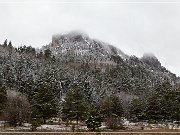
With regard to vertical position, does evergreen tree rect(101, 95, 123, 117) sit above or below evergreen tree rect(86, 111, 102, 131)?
above

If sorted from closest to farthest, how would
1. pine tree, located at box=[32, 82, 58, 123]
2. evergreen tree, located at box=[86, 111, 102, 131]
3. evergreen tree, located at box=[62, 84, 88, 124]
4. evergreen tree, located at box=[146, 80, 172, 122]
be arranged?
evergreen tree, located at box=[86, 111, 102, 131]
pine tree, located at box=[32, 82, 58, 123]
evergreen tree, located at box=[62, 84, 88, 124]
evergreen tree, located at box=[146, 80, 172, 122]

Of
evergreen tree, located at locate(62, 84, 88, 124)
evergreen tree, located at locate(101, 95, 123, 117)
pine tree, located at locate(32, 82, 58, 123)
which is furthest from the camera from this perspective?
evergreen tree, located at locate(101, 95, 123, 117)

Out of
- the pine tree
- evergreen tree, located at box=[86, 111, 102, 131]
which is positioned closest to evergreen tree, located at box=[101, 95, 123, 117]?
Answer: the pine tree

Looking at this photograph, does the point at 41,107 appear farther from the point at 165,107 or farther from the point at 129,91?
the point at 129,91

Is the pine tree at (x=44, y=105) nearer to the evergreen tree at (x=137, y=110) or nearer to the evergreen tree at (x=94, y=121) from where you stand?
the evergreen tree at (x=94, y=121)

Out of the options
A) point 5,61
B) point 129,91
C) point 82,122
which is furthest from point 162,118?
point 5,61

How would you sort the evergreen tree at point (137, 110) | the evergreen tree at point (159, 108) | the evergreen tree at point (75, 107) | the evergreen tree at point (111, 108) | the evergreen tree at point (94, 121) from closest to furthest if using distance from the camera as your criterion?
1. the evergreen tree at point (94, 121)
2. the evergreen tree at point (75, 107)
3. the evergreen tree at point (159, 108)
4. the evergreen tree at point (111, 108)
5. the evergreen tree at point (137, 110)

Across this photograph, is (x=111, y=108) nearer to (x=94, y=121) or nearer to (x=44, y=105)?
(x=44, y=105)

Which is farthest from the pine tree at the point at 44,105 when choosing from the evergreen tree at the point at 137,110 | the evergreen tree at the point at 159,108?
the evergreen tree at the point at 137,110

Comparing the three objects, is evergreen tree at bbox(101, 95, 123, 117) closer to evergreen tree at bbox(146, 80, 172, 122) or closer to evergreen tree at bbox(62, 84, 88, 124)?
evergreen tree at bbox(146, 80, 172, 122)

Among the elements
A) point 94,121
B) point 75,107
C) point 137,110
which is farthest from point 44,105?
point 137,110

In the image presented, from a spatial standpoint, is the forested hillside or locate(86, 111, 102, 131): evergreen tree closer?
locate(86, 111, 102, 131): evergreen tree

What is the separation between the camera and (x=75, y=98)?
70688mm

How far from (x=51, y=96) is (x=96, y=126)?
14501 mm
